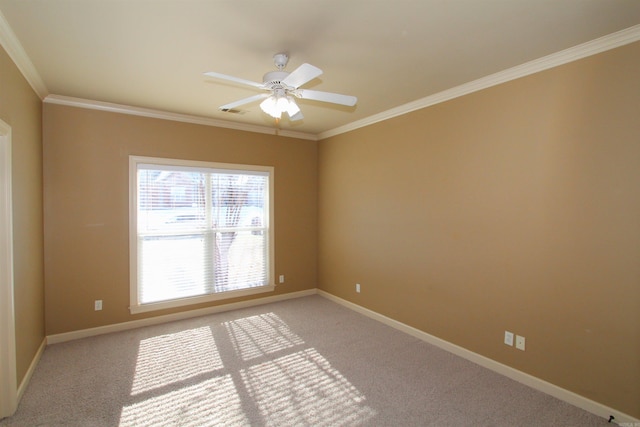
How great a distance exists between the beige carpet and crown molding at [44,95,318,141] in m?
2.64

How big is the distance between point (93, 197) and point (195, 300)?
176 centimetres

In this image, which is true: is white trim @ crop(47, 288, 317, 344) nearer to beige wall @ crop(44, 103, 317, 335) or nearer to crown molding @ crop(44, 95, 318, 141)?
beige wall @ crop(44, 103, 317, 335)

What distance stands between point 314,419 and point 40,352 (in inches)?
113

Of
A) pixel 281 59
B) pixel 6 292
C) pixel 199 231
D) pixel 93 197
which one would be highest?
pixel 281 59

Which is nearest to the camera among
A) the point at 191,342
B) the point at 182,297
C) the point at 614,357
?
the point at 614,357

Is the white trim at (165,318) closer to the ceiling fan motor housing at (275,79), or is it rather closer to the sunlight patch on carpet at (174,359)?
the sunlight patch on carpet at (174,359)

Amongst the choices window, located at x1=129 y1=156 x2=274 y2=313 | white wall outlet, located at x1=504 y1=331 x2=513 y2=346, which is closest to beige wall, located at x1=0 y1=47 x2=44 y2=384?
window, located at x1=129 y1=156 x2=274 y2=313

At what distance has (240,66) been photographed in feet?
8.57

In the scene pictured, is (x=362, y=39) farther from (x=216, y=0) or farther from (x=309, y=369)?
(x=309, y=369)

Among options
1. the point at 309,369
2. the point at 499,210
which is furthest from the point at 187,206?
the point at 499,210

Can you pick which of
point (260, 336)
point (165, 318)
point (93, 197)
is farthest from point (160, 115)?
point (260, 336)

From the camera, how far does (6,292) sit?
2.20 meters

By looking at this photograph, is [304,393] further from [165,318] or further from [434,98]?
[434,98]

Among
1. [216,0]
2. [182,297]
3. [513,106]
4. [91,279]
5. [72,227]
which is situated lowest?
[182,297]
